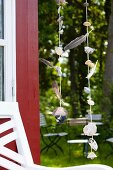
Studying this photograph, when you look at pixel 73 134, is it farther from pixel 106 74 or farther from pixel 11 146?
pixel 11 146

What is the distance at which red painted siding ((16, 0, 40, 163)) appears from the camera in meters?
3.99

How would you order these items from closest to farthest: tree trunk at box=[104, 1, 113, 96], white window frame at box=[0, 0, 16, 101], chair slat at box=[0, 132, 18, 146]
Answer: chair slat at box=[0, 132, 18, 146] → white window frame at box=[0, 0, 16, 101] → tree trunk at box=[104, 1, 113, 96]

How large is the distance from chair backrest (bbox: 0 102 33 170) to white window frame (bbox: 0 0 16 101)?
31 cm

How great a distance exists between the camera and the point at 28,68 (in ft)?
13.3

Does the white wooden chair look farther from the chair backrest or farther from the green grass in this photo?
the green grass

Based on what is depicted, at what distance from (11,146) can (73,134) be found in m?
8.33

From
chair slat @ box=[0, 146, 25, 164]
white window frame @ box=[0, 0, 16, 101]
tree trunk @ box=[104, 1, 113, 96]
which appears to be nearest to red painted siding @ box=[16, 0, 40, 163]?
white window frame @ box=[0, 0, 16, 101]

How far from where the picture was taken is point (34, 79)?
163 inches

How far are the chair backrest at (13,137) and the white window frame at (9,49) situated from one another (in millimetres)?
314

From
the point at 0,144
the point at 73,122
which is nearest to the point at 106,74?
the point at 73,122

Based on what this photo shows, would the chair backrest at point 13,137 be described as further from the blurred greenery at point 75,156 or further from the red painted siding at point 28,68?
the blurred greenery at point 75,156

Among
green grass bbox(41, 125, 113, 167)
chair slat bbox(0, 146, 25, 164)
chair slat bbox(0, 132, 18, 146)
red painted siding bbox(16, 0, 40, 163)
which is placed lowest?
green grass bbox(41, 125, 113, 167)

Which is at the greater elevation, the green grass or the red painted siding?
the red painted siding

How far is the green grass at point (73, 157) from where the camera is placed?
8.66 metres
